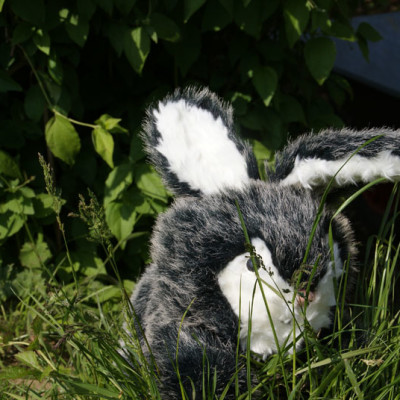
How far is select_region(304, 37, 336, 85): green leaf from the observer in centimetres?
203

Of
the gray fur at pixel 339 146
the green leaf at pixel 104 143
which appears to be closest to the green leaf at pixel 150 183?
the green leaf at pixel 104 143

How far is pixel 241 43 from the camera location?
86.8 inches

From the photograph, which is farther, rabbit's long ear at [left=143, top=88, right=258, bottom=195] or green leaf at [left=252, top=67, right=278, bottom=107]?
green leaf at [left=252, top=67, right=278, bottom=107]

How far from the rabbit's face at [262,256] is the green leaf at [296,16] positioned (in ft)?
2.42

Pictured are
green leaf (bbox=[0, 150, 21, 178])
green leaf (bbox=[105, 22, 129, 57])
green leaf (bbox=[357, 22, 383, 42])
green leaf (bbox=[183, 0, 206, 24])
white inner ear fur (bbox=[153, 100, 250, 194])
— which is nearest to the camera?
white inner ear fur (bbox=[153, 100, 250, 194])

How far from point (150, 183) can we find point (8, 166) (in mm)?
497

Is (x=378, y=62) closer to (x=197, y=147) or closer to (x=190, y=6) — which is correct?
(x=190, y=6)

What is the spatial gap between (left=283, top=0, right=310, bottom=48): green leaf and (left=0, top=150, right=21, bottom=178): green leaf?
1035 mm

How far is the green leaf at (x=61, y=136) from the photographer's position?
79.8 inches

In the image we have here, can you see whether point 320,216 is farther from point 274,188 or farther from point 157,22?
point 157,22

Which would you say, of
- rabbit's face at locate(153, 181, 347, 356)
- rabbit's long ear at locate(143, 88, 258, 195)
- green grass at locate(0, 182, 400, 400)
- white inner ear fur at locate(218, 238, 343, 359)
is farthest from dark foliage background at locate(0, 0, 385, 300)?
white inner ear fur at locate(218, 238, 343, 359)

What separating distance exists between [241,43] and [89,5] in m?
0.58

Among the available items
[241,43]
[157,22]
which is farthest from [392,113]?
[157,22]

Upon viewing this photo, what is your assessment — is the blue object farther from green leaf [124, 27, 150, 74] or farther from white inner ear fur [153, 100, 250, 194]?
white inner ear fur [153, 100, 250, 194]
